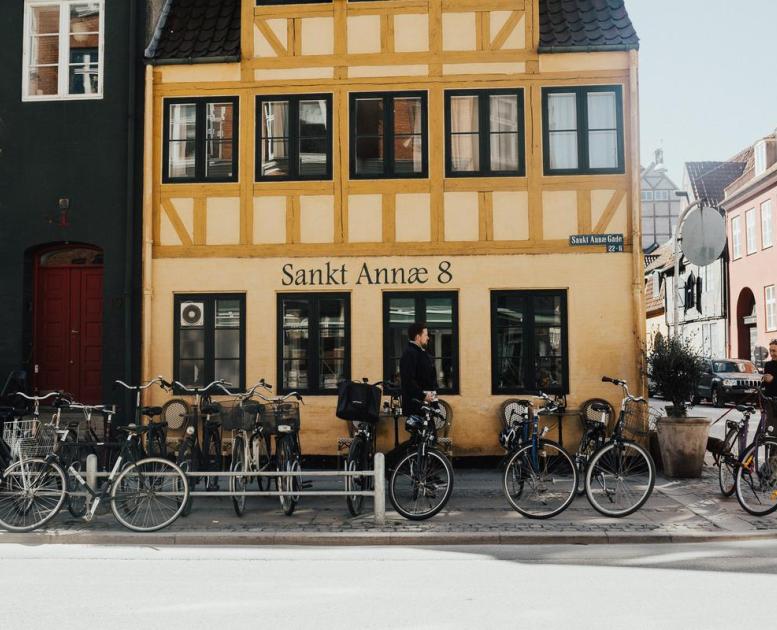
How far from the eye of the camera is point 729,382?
1273 inches

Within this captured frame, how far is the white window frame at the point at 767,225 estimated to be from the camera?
130 feet

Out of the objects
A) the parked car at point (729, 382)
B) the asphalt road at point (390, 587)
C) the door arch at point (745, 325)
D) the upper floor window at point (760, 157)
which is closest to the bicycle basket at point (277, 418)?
the asphalt road at point (390, 587)

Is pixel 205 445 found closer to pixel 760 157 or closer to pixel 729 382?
pixel 729 382

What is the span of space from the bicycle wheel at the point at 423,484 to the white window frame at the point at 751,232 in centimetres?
3583

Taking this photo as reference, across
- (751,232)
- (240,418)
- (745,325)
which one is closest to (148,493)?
(240,418)

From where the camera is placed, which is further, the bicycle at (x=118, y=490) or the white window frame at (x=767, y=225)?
the white window frame at (x=767, y=225)

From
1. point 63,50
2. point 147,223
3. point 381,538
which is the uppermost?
point 63,50

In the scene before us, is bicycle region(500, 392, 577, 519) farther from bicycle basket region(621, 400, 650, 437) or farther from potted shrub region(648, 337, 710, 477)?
bicycle basket region(621, 400, 650, 437)

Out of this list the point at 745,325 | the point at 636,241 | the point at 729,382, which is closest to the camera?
the point at 636,241

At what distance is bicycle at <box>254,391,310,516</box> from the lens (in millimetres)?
10016

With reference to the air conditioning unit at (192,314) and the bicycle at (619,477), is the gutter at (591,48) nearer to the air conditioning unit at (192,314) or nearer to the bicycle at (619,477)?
the air conditioning unit at (192,314)

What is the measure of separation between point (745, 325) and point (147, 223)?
119 ft

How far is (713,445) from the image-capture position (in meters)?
12.4

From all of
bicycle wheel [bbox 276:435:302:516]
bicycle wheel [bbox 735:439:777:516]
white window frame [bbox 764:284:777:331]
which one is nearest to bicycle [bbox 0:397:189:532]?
bicycle wheel [bbox 276:435:302:516]
